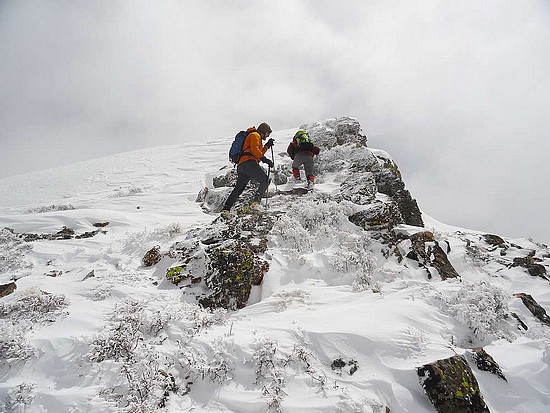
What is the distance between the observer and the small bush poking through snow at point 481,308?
15.5ft

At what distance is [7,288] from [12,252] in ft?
6.41

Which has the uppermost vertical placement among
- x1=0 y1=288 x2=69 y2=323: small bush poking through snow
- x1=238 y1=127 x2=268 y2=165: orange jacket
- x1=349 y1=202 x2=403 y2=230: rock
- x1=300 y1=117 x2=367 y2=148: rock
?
x1=300 y1=117 x2=367 y2=148: rock

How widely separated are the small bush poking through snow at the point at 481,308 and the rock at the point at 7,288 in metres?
7.24

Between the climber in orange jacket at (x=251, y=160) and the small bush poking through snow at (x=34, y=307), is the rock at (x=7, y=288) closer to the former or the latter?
the small bush poking through snow at (x=34, y=307)

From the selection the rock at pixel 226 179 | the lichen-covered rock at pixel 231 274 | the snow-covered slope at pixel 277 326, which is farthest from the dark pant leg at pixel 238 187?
the rock at pixel 226 179

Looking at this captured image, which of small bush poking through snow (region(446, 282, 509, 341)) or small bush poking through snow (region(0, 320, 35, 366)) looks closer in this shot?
small bush poking through snow (region(0, 320, 35, 366))

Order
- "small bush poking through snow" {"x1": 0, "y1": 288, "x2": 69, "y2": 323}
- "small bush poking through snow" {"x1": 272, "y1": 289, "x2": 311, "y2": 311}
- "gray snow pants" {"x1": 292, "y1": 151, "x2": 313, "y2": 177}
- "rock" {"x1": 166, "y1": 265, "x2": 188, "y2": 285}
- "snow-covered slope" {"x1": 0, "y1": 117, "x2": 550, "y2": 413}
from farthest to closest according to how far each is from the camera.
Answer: "gray snow pants" {"x1": 292, "y1": 151, "x2": 313, "y2": 177} < "rock" {"x1": 166, "y1": 265, "x2": 188, "y2": 285} < "small bush poking through snow" {"x1": 272, "y1": 289, "x2": 311, "y2": 311} < "small bush poking through snow" {"x1": 0, "y1": 288, "x2": 69, "y2": 323} < "snow-covered slope" {"x1": 0, "y1": 117, "x2": 550, "y2": 413}

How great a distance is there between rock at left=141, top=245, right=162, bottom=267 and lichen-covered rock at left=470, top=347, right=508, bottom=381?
593cm

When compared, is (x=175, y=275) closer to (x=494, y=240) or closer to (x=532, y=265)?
(x=532, y=265)

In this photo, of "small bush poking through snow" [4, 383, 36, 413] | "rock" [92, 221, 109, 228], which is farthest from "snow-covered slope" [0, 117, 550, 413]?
"rock" [92, 221, 109, 228]

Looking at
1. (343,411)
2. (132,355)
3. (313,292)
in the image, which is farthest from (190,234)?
(343,411)

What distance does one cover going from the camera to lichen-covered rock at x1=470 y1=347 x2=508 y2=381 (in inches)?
159

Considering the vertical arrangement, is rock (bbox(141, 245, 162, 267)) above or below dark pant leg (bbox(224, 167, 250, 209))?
below

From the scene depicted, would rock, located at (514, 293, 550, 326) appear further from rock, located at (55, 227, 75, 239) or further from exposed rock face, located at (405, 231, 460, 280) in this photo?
rock, located at (55, 227, 75, 239)
